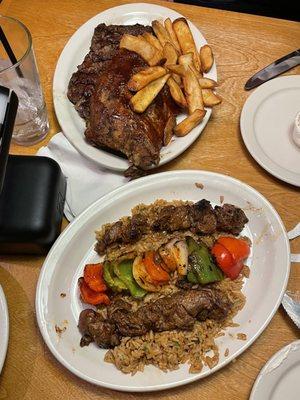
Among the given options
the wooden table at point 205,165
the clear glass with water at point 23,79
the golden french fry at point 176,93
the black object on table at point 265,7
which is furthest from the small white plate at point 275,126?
the black object on table at point 265,7

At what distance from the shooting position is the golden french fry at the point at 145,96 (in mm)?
1869

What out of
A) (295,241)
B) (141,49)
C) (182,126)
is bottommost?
(295,241)

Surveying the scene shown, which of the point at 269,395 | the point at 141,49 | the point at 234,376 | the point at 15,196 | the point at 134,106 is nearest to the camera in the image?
the point at 269,395

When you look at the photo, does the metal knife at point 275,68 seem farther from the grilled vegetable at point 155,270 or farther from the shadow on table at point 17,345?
the shadow on table at point 17,345

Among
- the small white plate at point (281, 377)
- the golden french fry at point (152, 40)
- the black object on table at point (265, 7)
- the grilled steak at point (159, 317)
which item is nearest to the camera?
the small white plate at point (281, 377)

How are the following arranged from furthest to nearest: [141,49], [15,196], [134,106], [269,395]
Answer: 1. [141,49]
2. [134,106]
3. [15,196]
4. [269,395]

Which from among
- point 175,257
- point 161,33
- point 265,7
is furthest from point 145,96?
point 265,7

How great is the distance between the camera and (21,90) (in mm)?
1961

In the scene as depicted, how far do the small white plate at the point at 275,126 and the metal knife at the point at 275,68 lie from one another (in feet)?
0.23

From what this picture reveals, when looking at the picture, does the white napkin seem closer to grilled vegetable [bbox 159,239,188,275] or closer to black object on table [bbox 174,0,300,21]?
grilled vegetable [bbox 159,239,188,275]

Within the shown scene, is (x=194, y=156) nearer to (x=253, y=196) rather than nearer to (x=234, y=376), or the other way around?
(x=253, y=196)

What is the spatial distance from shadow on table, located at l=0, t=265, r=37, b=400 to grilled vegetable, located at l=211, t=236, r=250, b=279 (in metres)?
0.75

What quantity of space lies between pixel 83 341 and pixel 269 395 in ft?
2.16

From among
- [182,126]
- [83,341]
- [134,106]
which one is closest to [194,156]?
[182,126]
